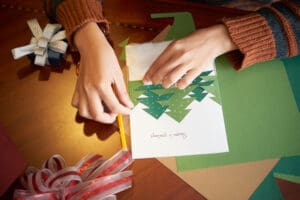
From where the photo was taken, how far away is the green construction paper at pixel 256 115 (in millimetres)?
581

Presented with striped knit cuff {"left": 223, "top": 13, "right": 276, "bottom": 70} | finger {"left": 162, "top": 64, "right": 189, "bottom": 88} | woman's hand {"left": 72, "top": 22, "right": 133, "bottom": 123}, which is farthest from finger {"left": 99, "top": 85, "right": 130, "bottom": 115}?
striped knit cuff {"left": 223, "top": 13, "right": 276, "bottom": 70}

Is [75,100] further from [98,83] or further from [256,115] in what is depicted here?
[256,115]

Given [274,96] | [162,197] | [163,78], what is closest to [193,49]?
[163,78]

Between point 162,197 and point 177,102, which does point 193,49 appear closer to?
point 177,102

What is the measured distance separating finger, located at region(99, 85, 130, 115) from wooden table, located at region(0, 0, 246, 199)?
4cm

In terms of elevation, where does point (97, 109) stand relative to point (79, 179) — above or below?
above

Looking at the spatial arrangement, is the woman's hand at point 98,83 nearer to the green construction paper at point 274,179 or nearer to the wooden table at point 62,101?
the wooden table at point 62,101

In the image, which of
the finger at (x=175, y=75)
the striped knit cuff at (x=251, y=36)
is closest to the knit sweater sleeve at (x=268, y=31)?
the striped knit cuff at (x=251, y=36)

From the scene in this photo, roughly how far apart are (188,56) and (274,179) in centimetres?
27

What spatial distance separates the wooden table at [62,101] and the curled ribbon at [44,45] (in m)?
0.03

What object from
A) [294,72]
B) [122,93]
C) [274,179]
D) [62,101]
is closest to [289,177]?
[274,179]

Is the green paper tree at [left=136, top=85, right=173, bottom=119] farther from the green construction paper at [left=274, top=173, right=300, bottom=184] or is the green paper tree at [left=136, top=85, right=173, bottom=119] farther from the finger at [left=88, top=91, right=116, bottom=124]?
the green construction paper at [left=274, top=173, right=300, bottom=184]

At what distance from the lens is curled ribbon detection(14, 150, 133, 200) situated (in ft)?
1.73

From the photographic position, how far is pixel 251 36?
62cm
